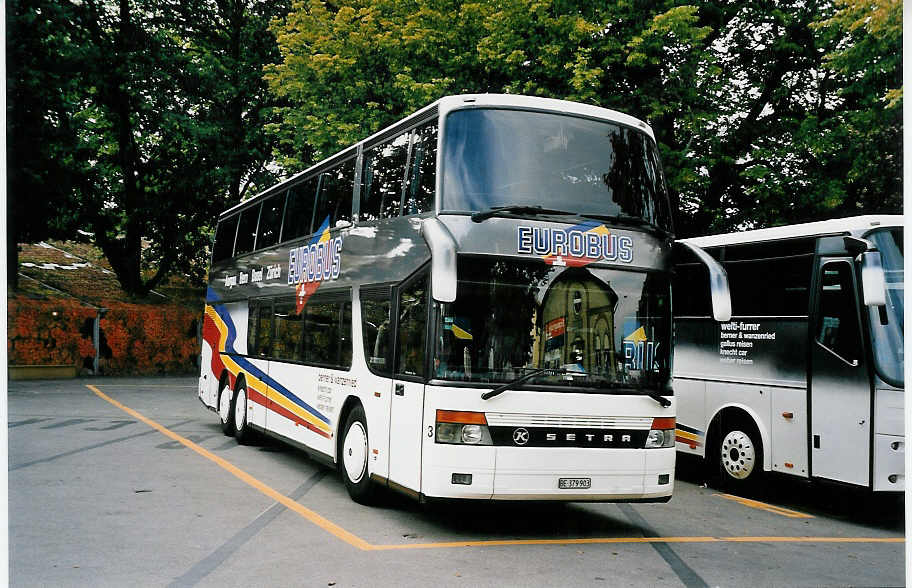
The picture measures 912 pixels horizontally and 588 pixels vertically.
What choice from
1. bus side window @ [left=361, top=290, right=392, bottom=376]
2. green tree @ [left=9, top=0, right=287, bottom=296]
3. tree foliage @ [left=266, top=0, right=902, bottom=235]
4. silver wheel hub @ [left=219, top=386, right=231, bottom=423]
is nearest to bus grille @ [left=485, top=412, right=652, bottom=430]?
bus side window @ [left=361, top=290, right=392, bottom=376]

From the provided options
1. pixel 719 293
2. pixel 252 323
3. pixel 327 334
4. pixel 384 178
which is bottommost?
pixel 327 334

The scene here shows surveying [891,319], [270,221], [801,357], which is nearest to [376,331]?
[801,357]

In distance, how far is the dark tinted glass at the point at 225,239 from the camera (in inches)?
687

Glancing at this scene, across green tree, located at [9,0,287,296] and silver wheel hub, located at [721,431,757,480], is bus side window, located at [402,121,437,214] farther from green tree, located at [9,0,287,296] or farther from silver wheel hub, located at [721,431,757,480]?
green tree, located at [9,0,287,296]

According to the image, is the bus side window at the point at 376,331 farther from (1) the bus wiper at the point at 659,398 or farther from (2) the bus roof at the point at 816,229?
(2) the bus roof at the point at 816,229

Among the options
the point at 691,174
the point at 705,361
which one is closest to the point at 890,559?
the point at 705,361

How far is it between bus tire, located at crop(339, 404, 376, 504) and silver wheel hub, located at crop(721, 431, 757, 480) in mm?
4747

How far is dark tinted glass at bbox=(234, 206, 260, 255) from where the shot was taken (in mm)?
15848

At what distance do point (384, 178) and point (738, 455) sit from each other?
559 cm

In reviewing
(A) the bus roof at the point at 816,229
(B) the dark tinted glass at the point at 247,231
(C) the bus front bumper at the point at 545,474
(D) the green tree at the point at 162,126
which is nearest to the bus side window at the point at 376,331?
(C) the bus front bumper at the point at 545,474

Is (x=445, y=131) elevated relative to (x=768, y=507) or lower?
elevated

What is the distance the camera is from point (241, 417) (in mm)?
14938

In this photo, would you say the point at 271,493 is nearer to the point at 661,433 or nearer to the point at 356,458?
the point at 356,458

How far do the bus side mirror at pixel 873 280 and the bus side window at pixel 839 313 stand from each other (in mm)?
842
